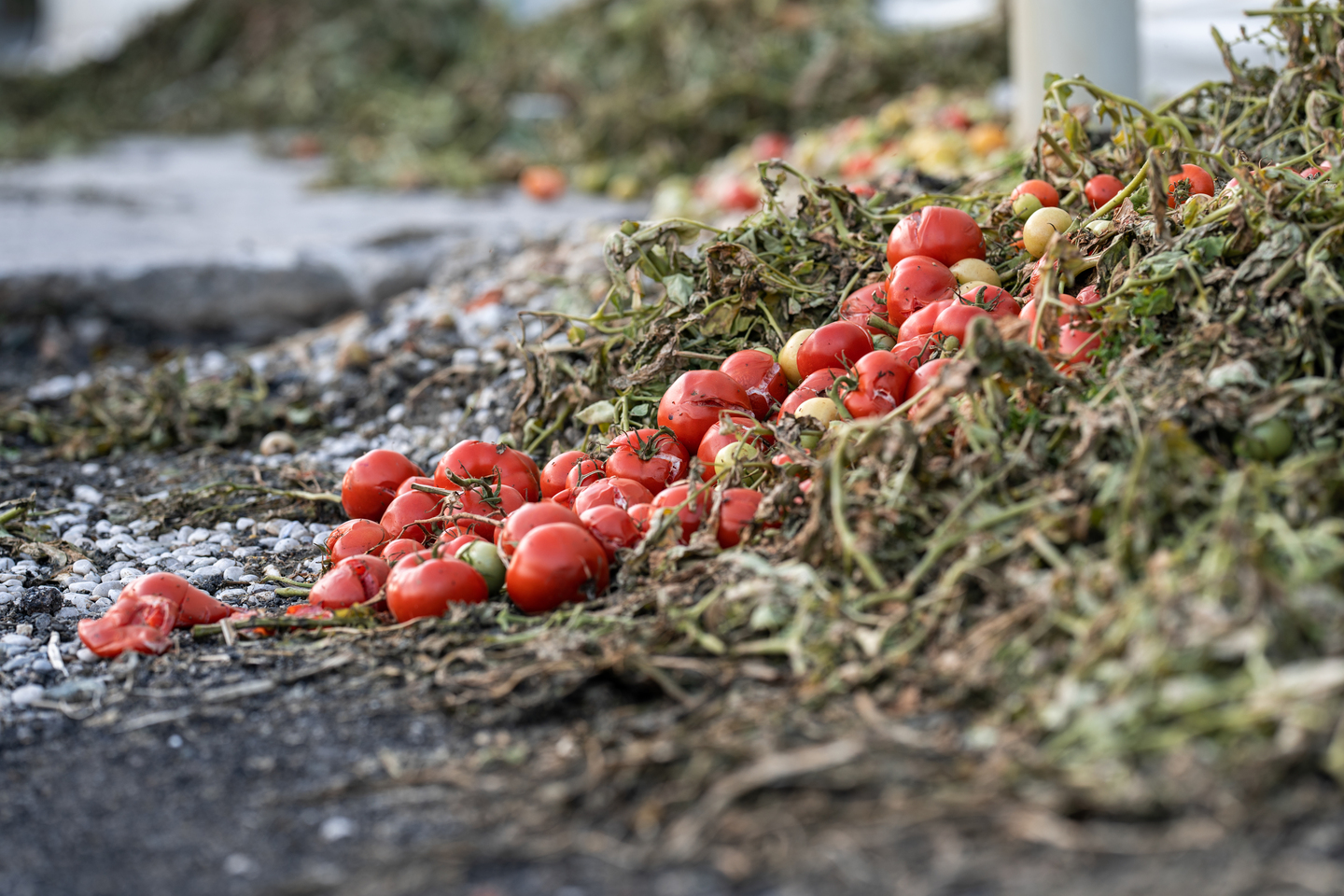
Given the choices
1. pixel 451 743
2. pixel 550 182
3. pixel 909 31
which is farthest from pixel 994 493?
pixel 909 31

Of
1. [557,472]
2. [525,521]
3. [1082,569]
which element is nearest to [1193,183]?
[1082,569]

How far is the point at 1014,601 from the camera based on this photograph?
1987mm

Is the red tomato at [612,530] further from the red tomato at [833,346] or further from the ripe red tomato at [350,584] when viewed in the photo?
the red tomato at [833,346]

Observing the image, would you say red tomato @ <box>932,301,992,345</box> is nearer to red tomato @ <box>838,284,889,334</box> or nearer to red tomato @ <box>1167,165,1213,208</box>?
red tomato @ <box>838,284,889,334</box>

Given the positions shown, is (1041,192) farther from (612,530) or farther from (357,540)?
(357,540)

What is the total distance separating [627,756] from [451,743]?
0.37 meters

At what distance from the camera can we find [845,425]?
230cm

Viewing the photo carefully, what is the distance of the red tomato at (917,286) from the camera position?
2879 millimetres

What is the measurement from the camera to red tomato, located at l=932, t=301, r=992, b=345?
2629mm

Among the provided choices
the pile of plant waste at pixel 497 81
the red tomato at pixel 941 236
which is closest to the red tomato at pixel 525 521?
the red tomato at pixel 941 236

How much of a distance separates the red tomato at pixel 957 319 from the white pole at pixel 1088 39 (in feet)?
7.18

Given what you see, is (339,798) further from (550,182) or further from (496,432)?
(550,182)

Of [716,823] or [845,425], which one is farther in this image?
[845,425]

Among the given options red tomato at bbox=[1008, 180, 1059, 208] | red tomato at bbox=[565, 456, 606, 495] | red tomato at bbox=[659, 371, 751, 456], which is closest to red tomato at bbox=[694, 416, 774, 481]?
red tomato at bbox=[659, 371, 751, 456]
